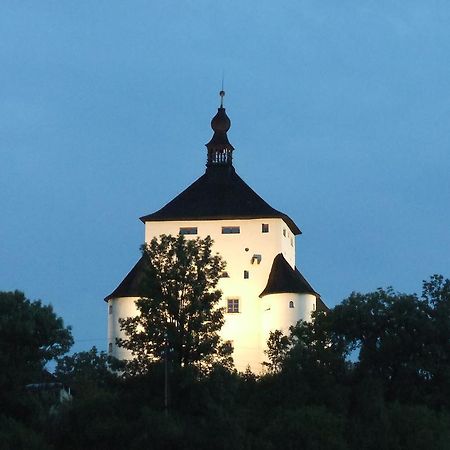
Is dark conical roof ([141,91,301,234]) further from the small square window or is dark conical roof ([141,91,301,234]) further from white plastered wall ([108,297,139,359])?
white plastered wall ([108,297,139,359])

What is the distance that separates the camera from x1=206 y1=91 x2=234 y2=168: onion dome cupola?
9612 centimetres

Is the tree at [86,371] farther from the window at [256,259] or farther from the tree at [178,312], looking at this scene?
the window at [256,259]

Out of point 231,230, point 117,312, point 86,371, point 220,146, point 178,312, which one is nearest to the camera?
point 178,312

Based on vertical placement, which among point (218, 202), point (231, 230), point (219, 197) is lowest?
point (231, 230)

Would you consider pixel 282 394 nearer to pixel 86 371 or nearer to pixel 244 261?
pixel 86 371

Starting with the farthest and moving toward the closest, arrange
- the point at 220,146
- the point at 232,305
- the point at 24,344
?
the point at 220,146 → the point at 232,305 → the point at 24,344

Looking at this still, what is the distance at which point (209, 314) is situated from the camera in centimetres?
6575

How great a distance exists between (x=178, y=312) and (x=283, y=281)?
23.3 m

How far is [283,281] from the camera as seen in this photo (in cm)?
8856

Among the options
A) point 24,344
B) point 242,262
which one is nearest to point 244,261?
point 242,262

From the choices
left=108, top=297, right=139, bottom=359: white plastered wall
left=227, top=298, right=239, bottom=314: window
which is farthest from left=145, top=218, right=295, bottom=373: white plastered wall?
left=108, top=297, right=139, bottom=359: white plastered wall

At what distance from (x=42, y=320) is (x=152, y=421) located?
835 centimetres

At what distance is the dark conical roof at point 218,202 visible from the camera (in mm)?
91562

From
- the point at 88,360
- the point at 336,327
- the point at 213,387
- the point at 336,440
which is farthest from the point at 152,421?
the point at 88,360
